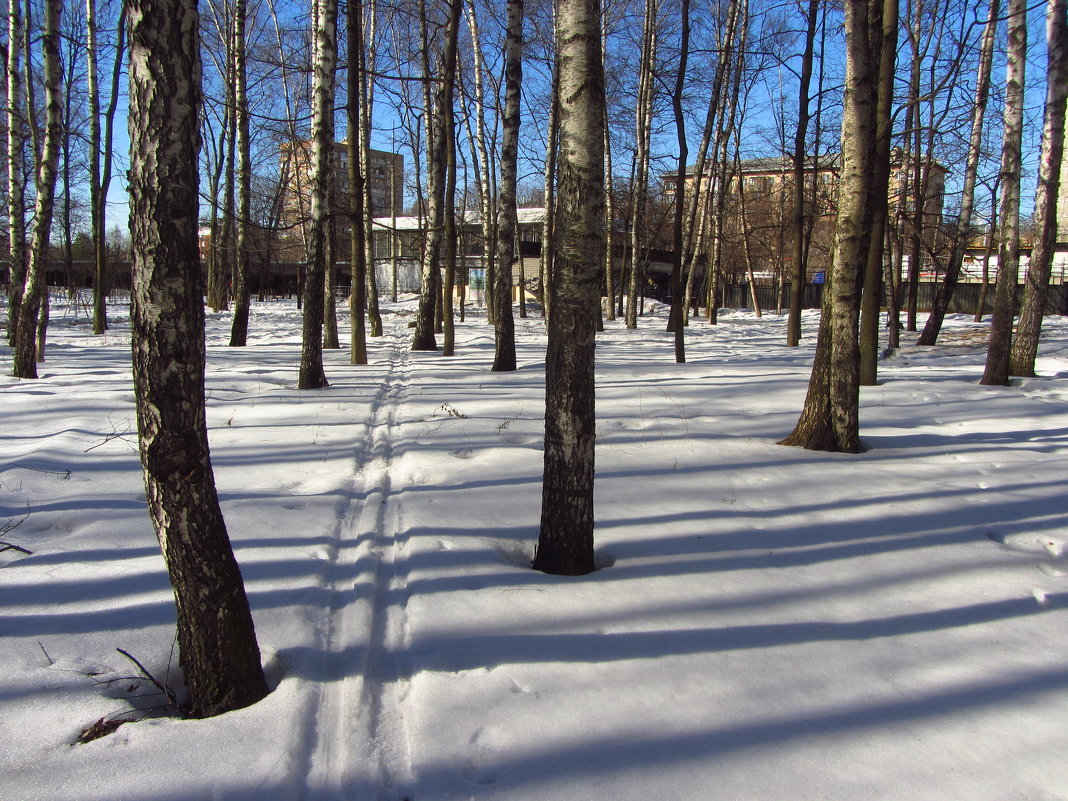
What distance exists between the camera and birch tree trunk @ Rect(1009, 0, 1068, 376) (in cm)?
921

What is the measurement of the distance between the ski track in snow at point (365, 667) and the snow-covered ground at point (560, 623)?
Result: 13 mm

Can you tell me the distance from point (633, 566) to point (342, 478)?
8.44 ft

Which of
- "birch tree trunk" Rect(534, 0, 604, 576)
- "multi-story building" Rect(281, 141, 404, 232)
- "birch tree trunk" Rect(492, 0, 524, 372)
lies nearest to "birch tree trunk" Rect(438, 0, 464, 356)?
"birch tree trunk" Rect(492, 0, 524, 372)

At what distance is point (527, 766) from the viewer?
7.01 ft

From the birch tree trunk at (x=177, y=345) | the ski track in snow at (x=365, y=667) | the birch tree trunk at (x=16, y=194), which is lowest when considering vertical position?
the ski track in snow at (x=365, y=667)

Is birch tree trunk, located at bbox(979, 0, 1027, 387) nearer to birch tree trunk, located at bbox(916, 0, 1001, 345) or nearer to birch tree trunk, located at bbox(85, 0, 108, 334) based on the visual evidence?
birch tree trunk, located at bbox(916, 0, 1001, 345)

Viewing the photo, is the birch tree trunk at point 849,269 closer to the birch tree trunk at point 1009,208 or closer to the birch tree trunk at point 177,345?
the birch tree trunk at point 177,345

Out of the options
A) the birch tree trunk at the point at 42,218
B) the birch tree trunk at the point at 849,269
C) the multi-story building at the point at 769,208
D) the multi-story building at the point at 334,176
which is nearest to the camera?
the birch tree trunk at the point at 849,269

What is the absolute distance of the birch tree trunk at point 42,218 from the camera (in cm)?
916

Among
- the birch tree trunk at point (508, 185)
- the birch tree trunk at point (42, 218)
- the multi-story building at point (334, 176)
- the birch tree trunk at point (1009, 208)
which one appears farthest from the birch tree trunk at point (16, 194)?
the birch tree trunk at point (1009, 208)

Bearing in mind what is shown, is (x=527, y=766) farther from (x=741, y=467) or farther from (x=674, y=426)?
(x=674, y=426)

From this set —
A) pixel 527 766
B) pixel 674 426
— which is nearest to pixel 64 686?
pixel 527 766

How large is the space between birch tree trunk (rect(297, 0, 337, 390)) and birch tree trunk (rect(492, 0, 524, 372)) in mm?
2763

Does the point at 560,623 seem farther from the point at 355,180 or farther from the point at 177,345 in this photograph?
the point at 355,180
